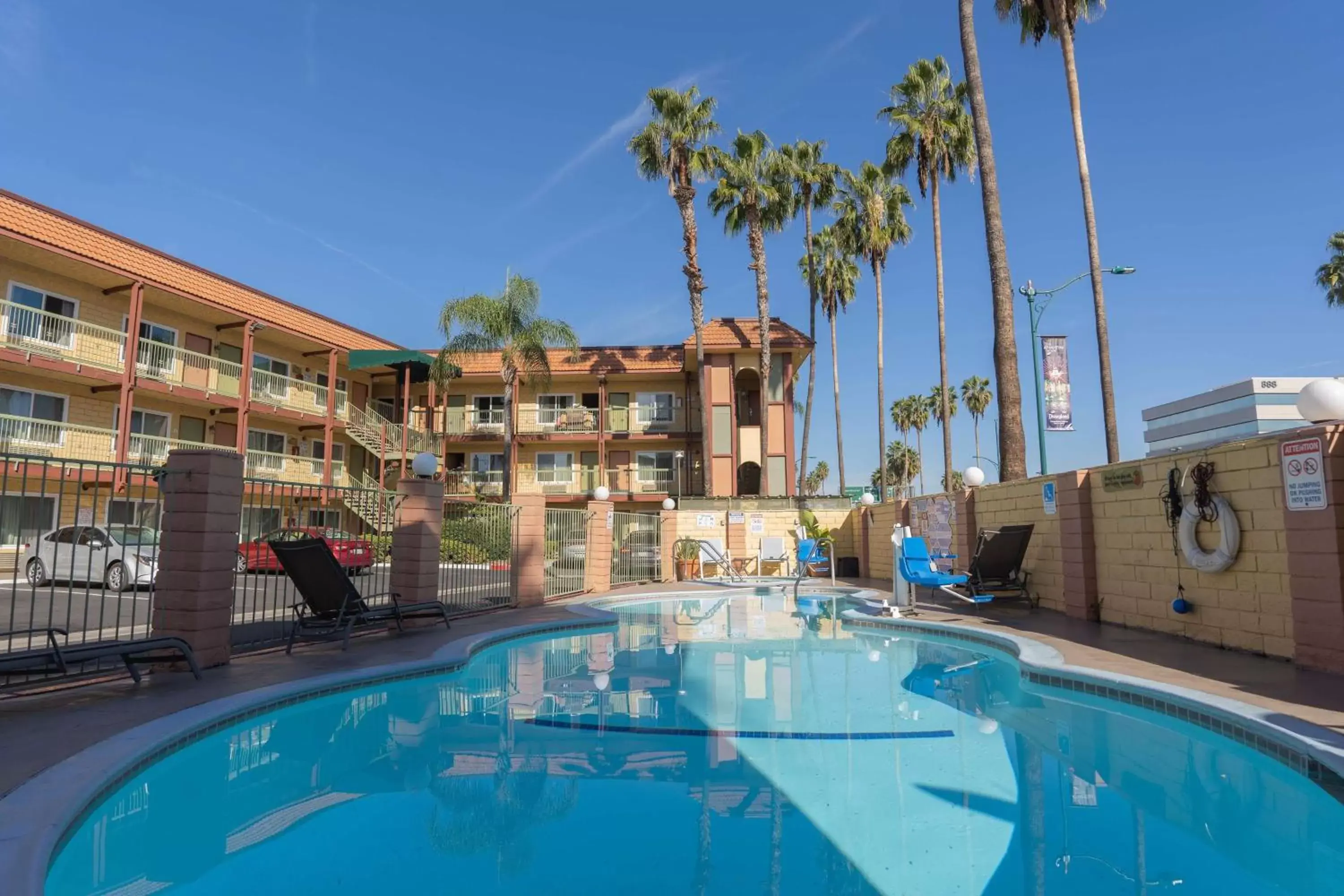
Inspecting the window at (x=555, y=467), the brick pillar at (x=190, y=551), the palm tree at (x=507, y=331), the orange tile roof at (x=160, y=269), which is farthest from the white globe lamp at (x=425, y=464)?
the window at (x=555, y=467)

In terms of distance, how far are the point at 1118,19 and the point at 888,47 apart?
8507 millimetres

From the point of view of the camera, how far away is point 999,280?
1348cm

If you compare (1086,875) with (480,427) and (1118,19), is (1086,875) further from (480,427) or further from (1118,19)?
(480,427)

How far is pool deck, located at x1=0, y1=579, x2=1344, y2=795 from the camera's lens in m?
4.23

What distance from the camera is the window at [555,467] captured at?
30.3 metres

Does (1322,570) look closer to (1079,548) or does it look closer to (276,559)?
(1079,548)

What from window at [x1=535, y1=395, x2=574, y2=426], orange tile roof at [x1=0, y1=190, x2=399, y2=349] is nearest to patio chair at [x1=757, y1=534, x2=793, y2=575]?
window at [x1=535, y1=395, x2=574, y2=426]

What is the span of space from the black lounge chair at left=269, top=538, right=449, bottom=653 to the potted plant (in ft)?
38.3

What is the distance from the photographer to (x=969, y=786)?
403cm

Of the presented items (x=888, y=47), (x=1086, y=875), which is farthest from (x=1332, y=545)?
(x=888, y=47)

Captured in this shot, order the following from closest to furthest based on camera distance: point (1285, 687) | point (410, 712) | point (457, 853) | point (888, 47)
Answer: point (457, 853)
point (1285, 687)
point (410, 712)
point (888, 47)

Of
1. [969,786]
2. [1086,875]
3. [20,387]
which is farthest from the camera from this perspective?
[20,387]

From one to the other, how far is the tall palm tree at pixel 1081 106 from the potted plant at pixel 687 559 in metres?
10.0

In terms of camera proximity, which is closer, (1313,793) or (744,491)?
(1313,793)
